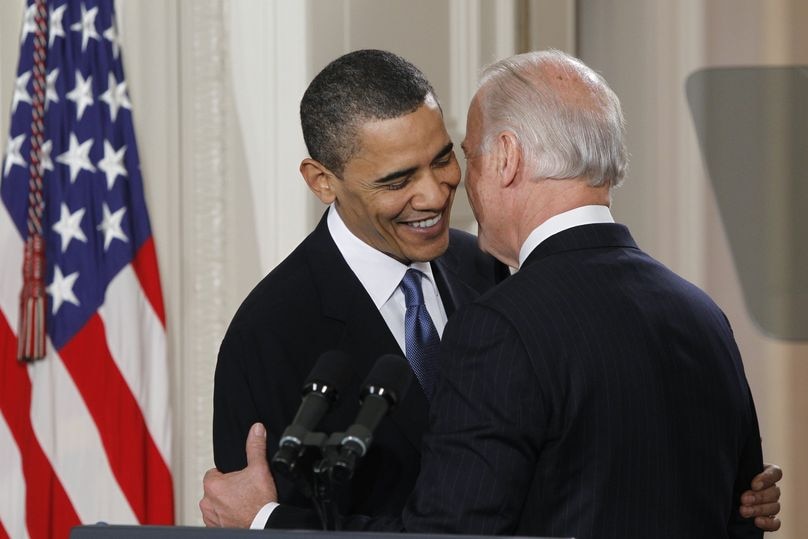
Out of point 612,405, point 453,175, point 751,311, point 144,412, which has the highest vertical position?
point 453,175

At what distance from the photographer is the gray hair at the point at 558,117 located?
174cm

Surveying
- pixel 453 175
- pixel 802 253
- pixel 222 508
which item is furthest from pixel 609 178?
pixel 802 253

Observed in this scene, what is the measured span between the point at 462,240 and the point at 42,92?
1.64m

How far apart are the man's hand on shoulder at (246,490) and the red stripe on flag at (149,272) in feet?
5.87

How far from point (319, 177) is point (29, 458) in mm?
1787

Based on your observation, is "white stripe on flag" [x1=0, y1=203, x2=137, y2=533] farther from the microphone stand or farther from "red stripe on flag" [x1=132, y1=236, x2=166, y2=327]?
the microphone stand

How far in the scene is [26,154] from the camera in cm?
348

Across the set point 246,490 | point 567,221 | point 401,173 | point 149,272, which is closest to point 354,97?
point 401,173

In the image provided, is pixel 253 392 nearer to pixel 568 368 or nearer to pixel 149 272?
pixel 568 368

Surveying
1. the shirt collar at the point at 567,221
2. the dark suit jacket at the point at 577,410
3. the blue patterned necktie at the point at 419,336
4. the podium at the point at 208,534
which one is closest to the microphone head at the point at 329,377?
the podium at the point at 208,534

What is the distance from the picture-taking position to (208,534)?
4.20 feet

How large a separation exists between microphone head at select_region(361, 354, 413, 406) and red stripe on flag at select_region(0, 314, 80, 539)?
2.35 meters

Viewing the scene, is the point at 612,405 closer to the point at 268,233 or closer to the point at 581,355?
the point at 581,355

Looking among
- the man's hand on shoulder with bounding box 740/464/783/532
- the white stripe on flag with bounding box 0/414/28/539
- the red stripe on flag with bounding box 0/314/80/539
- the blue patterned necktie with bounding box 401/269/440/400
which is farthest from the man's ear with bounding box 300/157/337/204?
the white stripe on flag with bounding box 0/414/28/539
